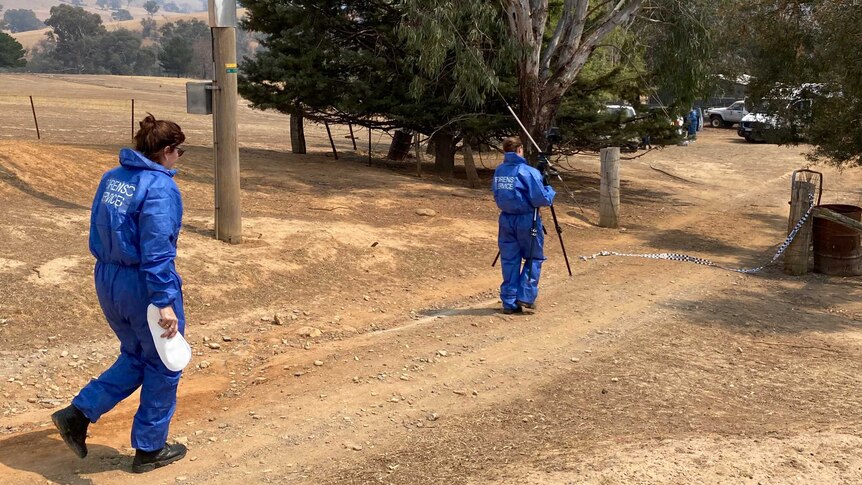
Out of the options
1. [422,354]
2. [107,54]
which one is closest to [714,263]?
[422,354]

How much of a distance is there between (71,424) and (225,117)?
5775 millimetres

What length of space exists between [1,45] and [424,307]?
78.8 meters

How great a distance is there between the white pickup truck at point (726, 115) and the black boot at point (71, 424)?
41.6 meters

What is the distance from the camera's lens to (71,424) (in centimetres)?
473

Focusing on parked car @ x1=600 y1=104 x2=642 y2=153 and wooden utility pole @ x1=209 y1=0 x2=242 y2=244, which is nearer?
Result: wooden utility pole @ x1=209 y1=0 x2=242 y2=244

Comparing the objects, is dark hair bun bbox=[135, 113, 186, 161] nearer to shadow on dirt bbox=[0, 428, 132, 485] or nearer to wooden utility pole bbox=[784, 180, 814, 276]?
shadow on dirt bbox=[0, 428, 132, 485]

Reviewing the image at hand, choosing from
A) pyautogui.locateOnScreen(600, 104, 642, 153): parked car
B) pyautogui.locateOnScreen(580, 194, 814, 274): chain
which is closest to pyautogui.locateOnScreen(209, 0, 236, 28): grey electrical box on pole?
pyautogui.locateOnScreen(580, 194, 814, 274): chain

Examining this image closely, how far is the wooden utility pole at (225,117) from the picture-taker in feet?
32.2

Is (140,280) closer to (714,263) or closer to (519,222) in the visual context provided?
(519,222)

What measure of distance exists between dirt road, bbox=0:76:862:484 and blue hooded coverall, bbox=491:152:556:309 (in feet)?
1.02

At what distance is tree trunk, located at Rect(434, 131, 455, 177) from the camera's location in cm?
1909

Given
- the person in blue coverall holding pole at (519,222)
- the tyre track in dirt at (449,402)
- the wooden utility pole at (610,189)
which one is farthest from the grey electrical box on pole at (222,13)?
the wooden utility pole at (610,189)

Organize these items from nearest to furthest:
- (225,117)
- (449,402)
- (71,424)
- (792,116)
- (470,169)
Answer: (71,424) < (449,402) < (225,117) < (792,116) < (470,169)

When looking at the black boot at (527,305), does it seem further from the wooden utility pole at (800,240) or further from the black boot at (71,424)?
the wooden utility pole at (800,240)
